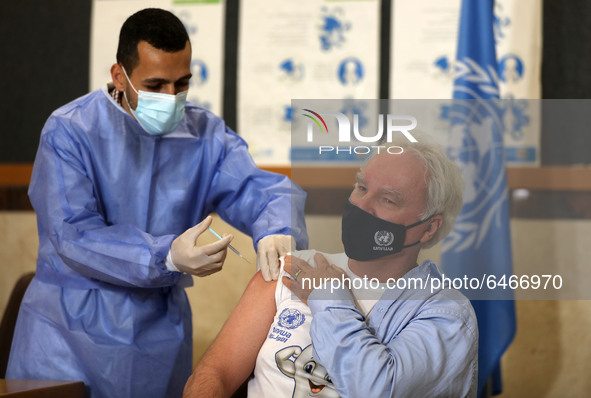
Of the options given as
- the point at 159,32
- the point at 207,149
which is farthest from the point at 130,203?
the point at 159,32

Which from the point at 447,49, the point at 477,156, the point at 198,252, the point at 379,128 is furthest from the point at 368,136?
the point at 447,49

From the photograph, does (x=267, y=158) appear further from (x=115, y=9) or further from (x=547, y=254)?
(x=547, y=254)

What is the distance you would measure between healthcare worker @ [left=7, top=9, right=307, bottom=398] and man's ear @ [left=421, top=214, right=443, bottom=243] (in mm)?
386

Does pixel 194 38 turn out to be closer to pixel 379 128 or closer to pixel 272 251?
pixel 272 251

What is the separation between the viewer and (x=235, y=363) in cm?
170

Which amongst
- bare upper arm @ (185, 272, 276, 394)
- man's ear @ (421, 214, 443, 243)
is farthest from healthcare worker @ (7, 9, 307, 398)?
man's ear @ (421, 214, 443, 243)

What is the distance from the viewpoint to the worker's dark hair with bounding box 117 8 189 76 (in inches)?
75.1

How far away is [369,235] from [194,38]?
85.0 inches

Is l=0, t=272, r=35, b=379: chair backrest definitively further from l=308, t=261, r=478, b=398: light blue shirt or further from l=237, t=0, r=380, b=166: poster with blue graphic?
l=308, t=261, r=478, b=398: light blue shirt

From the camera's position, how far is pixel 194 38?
3.34m

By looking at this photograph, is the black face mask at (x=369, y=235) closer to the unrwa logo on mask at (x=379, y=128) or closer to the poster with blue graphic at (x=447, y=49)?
the unrwa logo on mask at (x=379, y=128)

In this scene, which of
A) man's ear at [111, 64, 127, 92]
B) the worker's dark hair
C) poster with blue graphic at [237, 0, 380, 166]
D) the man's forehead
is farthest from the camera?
poster with blue graphic at [237, 0, 380, 166]

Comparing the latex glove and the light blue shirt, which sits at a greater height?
the latex glove

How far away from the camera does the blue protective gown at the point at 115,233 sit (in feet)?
6.07
